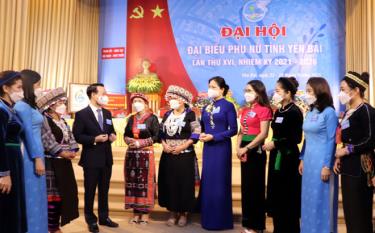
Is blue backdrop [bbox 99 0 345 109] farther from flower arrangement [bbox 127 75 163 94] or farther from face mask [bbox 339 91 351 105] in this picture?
face mask [bbox 339 91 351 105]

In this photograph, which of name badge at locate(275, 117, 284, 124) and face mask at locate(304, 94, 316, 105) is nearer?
face mask at locate(304, 94, 316, 105)

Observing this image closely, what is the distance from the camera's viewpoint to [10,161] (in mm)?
2893

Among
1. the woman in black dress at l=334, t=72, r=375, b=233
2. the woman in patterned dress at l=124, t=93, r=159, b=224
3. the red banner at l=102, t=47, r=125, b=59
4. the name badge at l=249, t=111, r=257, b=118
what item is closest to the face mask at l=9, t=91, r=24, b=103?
the woman in patterned dress at l=124, t=93, r=159, b=224

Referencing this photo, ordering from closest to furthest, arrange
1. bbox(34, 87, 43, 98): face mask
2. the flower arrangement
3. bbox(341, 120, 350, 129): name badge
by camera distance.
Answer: bbox(341, 120, 350, 129): name badge
bbox(34, 87, 43, 98): face mask
the flower arrangement

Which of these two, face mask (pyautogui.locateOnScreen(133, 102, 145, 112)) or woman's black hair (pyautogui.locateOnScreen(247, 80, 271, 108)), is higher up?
woman's black hair (pyautogui.locateOnScreen(247, 80, 271, 108))

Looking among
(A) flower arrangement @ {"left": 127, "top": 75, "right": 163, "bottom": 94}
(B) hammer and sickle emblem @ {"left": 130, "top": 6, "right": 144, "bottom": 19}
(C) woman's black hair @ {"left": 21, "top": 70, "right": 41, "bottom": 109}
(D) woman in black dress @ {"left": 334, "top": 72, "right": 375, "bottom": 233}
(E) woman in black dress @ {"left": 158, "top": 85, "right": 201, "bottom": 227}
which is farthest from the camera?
(B) hammer and sickle emblem @ {"left": 130, "top": 6, "right": 144, "bottom": 19}

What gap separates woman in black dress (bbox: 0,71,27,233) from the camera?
274 centimetres

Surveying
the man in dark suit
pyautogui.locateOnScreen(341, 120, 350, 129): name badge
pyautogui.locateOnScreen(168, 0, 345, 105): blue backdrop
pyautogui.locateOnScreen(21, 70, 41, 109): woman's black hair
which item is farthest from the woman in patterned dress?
pyautogui.locateOnScreen(168, 0, 345, 105): blue backdrop

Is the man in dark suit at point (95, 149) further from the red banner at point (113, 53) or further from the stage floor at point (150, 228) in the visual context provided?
the red banner at point (113, 53)

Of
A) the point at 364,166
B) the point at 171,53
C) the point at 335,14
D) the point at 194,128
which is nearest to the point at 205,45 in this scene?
the point at 171,53

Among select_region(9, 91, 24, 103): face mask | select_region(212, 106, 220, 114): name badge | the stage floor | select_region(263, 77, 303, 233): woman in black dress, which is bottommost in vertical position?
the stage floor

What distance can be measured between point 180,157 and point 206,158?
298 mm

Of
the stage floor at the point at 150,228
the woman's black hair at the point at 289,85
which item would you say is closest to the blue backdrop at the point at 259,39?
the stage floor at the point at 150,228

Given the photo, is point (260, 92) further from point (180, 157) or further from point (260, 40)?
point (260, 40)
